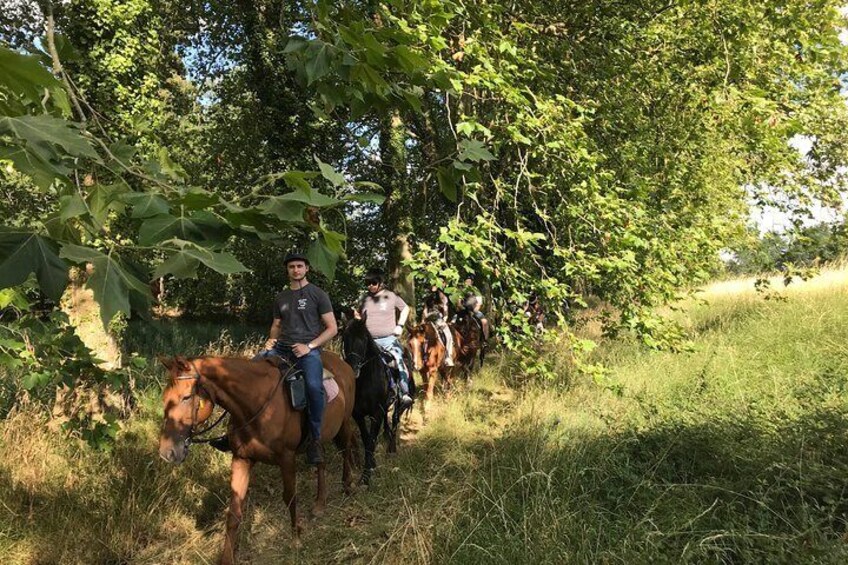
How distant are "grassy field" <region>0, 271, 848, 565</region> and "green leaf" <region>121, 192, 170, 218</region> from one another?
3387mm

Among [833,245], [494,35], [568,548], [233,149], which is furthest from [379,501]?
[233,149]

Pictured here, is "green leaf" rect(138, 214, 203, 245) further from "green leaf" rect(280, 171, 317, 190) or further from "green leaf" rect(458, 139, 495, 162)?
"green leaf" rect(458, 139, 495, 162)

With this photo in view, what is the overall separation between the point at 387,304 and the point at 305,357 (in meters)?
2.52

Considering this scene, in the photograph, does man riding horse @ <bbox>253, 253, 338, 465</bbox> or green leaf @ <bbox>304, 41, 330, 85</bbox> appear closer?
green leaf @ <bbox>304, 41, 330, 85</bbox>

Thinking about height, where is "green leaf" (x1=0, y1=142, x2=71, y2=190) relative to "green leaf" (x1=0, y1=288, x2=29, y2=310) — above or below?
above

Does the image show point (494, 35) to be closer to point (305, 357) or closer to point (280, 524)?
point (305, 357)

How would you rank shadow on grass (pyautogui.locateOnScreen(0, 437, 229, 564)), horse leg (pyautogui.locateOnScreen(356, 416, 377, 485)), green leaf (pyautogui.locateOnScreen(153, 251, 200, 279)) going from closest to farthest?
green leaf (pyautogui.locateOnScreen(153, 251, 200, 279)), shadow on grass (pyautogui.locateOnScreen(0, 437, 229, 564)), horse leg (pyautogui.locateOnScreen(356, 416, 377, 485))

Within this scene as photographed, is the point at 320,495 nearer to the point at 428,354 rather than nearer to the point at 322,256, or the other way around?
the point at 428,354

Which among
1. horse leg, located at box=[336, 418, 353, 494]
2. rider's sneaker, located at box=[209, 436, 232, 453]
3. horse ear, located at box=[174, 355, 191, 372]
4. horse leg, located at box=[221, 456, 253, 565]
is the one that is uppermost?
horse ear, located at box=[174, 355, 191, 372]

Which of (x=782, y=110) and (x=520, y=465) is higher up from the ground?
(x=782, y=110)

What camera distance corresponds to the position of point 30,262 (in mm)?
1021

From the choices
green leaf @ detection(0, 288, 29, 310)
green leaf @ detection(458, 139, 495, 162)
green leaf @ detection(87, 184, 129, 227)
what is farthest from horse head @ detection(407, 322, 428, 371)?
green leaf @ detection(87, 184, 129, 227)

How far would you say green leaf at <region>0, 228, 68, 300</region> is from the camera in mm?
988

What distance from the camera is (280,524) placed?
5516mm
